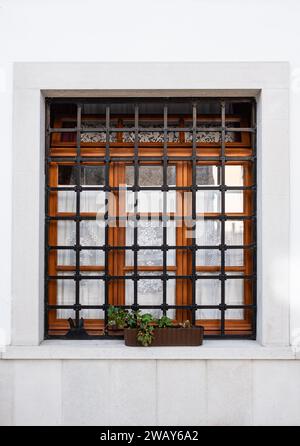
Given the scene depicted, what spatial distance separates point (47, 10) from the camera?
561 cm

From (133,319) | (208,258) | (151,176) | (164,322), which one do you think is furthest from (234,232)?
(133,319)

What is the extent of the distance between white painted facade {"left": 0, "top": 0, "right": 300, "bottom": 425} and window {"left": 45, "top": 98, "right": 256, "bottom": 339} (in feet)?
1.06

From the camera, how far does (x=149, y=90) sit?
18.4ft

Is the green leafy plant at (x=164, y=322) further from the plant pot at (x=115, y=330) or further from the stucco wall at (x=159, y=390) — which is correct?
the plant pot at (x=115, y=330)

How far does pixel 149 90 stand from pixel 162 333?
2.67 m

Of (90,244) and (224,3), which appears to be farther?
(90,244)

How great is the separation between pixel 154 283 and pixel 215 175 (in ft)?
4.75

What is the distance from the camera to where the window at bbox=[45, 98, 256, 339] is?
585 cm

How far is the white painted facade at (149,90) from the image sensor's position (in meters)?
5.51

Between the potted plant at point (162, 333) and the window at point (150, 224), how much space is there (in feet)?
0.85

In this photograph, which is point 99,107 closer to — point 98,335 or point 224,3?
point 224,3

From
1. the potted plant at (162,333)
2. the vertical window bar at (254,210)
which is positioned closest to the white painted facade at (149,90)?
the potted plant at (162,333)

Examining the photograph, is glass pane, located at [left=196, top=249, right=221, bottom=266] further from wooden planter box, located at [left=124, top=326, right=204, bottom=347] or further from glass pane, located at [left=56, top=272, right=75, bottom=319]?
glass pane, located at [left=56, top=272, right=75, bottom=319]
